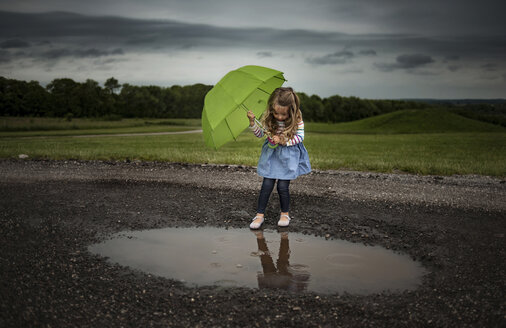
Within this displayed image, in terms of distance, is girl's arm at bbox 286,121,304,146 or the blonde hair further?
girl's arm at bbox 286,121,304,146

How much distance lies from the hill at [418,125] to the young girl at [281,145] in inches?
1446

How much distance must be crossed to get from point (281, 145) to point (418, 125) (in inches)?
1663

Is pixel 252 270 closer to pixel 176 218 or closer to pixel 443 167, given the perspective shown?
pixel 176 218

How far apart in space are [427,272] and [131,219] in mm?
4355

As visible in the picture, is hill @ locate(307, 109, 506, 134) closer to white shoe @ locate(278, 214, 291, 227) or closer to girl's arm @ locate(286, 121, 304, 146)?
white shoe @ locate(278, 214, 291, 227)

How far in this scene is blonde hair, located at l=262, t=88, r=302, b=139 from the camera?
5.75 meters

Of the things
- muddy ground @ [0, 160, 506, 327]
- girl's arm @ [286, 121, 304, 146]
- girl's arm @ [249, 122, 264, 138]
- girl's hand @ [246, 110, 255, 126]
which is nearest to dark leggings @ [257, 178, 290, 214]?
muddy ground @ [0, 160, 506, 327]

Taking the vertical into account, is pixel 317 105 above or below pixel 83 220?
above

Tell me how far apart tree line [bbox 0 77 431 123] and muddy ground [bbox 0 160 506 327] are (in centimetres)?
5065

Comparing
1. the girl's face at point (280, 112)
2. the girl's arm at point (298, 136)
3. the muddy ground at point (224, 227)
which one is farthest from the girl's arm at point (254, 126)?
the muddy ground at point (224, 227)

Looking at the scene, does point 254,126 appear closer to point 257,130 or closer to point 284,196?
point 257,130

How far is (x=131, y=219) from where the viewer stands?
658 centimetres

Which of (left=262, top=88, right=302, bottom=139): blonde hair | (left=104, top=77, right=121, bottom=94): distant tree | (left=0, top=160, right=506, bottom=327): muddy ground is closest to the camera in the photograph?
(left=0, top=160, right=506, bottom=327): muddy ground

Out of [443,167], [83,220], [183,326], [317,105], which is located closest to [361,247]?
[183,326]
